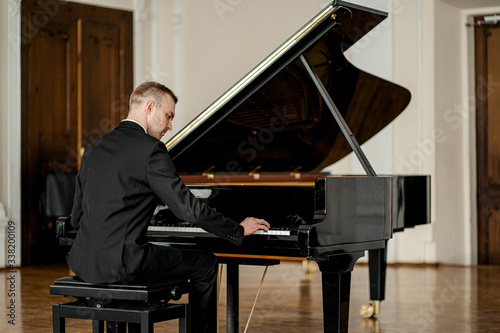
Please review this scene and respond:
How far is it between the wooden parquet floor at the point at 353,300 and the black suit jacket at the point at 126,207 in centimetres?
160

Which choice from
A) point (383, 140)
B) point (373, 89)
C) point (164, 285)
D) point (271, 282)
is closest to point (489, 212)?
point (383, 140)

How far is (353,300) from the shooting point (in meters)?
5.23

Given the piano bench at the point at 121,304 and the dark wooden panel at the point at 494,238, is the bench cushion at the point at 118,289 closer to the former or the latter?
the piano bench at the point at 121,304

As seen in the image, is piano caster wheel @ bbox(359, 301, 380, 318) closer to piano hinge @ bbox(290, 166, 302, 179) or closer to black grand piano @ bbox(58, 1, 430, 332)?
black grand piano @ bbox(58, 1, 430, 332)

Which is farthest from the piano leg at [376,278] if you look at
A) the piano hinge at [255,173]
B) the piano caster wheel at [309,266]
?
the piano caster wheel at [309,266]

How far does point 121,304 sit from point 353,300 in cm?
285

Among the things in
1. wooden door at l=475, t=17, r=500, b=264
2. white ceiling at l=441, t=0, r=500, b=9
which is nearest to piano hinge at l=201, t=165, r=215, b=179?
white ceiling at l=441, t=0, r=500, b=9

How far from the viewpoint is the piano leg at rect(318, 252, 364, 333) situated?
117 inches

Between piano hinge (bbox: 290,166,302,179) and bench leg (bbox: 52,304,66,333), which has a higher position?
piano hinge (bbox: 290,166,302,179)

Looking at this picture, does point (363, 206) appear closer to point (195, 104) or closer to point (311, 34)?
point (311, 34)

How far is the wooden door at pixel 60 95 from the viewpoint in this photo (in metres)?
Result: 7.18

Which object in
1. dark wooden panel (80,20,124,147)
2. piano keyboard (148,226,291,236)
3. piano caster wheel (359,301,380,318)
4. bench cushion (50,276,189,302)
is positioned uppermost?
dark wooden panel (80,20,124,147)

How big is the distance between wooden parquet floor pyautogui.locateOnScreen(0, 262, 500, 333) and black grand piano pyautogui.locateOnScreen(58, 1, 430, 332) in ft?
2.29

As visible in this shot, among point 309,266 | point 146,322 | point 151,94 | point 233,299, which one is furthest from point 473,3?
point 146,322
